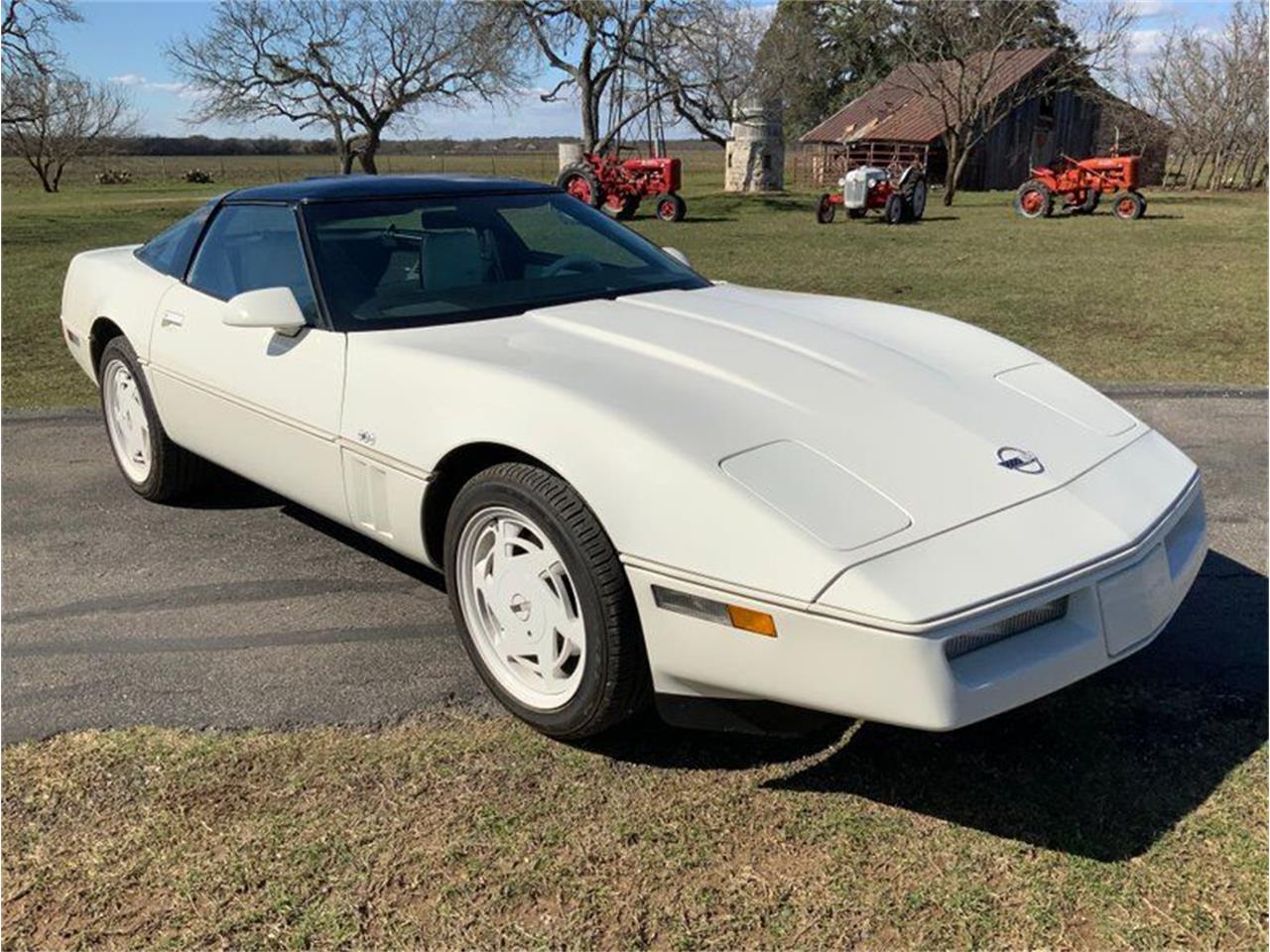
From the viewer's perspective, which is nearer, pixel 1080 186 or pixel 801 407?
pixel 801 407

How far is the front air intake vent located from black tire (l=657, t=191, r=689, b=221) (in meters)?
21.5

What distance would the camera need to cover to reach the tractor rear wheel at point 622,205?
23344mm

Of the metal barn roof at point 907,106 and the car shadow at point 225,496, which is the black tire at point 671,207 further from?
the car shadow at point 225,496

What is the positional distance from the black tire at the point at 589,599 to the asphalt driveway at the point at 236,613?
51 cm

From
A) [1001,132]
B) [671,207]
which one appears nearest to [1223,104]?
[1001,132]

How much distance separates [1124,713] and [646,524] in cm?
147

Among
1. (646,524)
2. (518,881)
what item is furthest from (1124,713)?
(518,881)

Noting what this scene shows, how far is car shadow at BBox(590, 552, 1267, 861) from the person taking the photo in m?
2.35

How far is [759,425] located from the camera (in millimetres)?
2484

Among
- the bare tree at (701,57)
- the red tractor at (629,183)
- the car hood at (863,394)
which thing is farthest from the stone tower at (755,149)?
the car hood at (863,394)

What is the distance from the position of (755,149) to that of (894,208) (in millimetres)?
16044

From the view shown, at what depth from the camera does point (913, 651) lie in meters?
2.02

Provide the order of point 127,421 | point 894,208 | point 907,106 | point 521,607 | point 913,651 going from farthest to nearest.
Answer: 1. point 907,106
2. point 894,208
3. point 127,421
4. point 521,607
5. point 913,651

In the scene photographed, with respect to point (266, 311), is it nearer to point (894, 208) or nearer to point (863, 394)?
point (863, 394)
